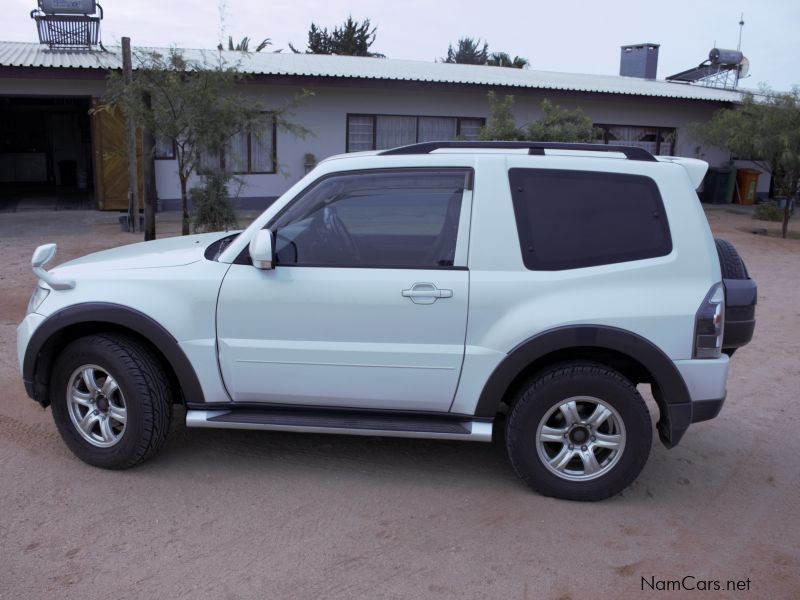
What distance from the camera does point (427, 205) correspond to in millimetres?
4242

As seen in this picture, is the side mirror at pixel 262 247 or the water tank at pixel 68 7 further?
the water tank at pixel 68 7

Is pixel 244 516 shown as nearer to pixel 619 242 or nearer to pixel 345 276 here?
pixel 345 276

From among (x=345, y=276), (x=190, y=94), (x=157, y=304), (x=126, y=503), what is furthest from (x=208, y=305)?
(x=190, y=94)

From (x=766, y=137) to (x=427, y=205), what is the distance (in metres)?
13.0

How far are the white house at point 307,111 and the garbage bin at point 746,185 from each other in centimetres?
82

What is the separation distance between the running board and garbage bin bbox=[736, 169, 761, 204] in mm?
21400

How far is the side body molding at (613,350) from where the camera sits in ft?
12.9

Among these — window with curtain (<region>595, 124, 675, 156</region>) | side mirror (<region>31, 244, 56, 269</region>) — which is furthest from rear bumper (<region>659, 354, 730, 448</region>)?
window with curtain (<region>595, 124, 675, 156</region>)

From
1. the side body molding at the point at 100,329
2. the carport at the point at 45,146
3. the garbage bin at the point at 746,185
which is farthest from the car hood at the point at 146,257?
the garbage bin at the point at 746,185

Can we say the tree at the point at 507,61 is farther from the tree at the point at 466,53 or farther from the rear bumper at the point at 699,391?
the rear bumper at the point at 699,391

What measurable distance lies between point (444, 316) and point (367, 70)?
49.4ft

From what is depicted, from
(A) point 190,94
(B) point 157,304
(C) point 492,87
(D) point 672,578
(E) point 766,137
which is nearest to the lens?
(D) point 672,578

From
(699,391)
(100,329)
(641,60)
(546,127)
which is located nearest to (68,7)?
(546,127)

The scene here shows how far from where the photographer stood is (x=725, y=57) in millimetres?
27625
